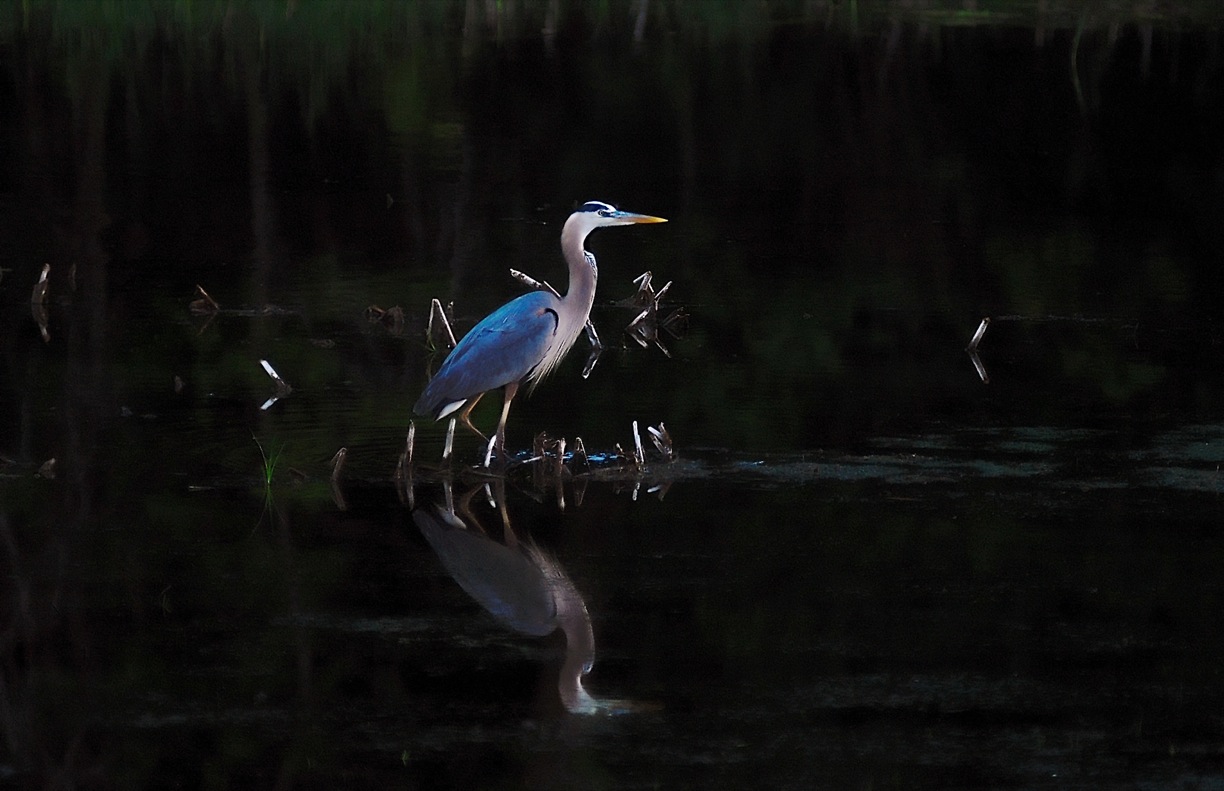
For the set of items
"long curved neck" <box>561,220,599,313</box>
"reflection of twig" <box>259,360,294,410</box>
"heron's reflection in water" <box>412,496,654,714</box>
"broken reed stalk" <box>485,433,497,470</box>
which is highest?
"long curved neck" <box>561,220,599,313</box>

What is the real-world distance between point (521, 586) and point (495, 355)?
1.72m

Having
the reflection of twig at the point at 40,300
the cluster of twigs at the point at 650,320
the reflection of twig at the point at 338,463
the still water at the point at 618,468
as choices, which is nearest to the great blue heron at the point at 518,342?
the still water at the point at 618,468

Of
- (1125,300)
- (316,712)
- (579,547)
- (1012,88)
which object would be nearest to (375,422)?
(579,547)

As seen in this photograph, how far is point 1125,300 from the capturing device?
1020 centimetres

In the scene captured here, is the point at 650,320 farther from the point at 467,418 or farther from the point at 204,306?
the point at 204,306

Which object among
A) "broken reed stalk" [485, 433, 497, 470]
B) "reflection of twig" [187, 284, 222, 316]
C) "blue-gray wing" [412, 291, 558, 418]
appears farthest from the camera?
"reflection of twig" [187, 284, 222, 316]

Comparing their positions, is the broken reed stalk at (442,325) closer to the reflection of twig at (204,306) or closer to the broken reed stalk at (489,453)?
the reflection of twig at (204,306)

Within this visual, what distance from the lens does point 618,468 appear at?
6.99 meters

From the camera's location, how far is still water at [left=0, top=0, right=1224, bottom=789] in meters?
4.89

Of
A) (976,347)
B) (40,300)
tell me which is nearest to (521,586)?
(976,347)

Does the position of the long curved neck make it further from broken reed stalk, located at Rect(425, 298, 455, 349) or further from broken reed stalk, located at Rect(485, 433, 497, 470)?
broken reed stalk, located at Rect(425, 298, 455, 349)

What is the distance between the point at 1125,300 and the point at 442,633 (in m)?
5.72

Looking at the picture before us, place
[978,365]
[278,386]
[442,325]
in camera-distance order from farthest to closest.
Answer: [442,325], [978,365], [278,386]

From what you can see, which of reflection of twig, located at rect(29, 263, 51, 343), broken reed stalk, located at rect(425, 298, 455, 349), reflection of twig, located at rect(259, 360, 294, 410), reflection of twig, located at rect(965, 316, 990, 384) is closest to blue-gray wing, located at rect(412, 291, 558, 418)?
reflection of twig, located at rect(259, 360, 294, 410)
